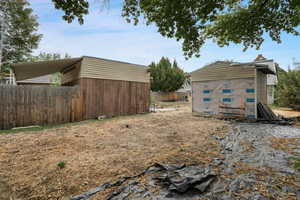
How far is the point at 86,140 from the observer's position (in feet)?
13.4

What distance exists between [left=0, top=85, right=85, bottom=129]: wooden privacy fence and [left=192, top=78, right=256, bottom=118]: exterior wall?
7.02m

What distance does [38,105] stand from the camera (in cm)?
619

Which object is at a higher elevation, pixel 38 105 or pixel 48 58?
pixel 48 58

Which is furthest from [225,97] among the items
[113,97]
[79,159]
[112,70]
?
[79,159]

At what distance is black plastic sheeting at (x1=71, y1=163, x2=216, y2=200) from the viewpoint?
5.54 feet

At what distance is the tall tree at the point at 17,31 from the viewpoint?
12289mm

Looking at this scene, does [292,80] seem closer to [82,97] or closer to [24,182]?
[82,97]

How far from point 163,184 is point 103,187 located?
798 mm

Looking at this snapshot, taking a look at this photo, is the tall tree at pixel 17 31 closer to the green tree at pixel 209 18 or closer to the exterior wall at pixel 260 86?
the green tree at pixel 209 18

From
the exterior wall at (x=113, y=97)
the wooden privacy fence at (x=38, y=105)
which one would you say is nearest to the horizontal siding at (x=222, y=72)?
the exterior wall at (x=113, y=97)

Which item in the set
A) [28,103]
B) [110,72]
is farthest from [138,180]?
[110,72]

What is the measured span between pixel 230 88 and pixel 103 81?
23.7 feet

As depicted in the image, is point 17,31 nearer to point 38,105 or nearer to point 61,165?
point 38,105

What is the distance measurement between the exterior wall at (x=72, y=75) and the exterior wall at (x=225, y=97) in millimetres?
7122
